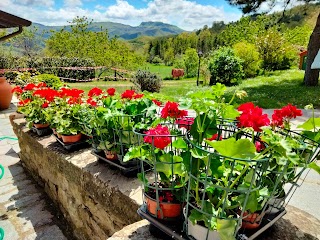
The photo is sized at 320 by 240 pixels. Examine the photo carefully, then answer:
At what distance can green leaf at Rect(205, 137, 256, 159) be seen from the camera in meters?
0.72

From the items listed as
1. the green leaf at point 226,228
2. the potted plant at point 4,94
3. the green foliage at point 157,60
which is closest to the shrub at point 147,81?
the potted plant at point 4,94

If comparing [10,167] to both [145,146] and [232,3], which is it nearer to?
[145,146]

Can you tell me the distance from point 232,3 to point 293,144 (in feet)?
30.6

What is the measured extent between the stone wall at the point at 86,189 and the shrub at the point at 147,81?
21.2 ft

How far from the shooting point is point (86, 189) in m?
1.71

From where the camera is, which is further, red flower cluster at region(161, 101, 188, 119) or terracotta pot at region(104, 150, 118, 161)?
terracotta pot at region(104, 150, 118, 161)

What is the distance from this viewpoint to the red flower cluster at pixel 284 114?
3.20ft

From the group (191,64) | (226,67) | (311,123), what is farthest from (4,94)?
(191,64)

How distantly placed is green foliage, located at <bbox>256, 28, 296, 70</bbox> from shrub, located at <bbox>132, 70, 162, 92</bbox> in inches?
306

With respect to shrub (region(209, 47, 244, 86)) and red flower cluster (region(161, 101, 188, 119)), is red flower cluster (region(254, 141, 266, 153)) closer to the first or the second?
red flower cluster (region(161, 101, 188, 119))

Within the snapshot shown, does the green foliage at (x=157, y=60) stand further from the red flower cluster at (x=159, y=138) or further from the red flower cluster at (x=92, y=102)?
the red flower cluster at (x=159, y=138)

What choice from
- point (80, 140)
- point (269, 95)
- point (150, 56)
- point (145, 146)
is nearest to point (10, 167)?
point (80, 140)

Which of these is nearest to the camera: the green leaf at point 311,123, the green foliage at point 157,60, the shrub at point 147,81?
the green leaf at point 311,123

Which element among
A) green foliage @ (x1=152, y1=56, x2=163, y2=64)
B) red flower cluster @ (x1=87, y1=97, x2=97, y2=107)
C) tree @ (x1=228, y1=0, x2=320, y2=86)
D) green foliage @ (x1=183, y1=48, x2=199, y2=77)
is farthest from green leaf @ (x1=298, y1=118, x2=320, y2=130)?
green foliage @ (x1=152, y1=56, x2=163, y2=64)
